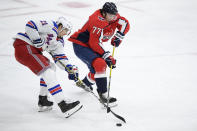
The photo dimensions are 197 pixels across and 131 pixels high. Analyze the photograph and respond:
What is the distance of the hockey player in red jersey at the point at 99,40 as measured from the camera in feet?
8.38

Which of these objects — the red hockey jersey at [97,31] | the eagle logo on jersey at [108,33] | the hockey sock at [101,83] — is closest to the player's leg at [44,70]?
the hockey sock at [101,83]

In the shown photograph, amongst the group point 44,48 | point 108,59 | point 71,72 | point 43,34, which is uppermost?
point 43,34

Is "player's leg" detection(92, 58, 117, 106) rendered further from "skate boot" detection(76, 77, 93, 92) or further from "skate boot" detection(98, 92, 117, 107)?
"skate boot" detection(76, 77, 93, 92)

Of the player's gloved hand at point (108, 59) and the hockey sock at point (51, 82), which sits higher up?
the player's gloved hand at point (108, 59)

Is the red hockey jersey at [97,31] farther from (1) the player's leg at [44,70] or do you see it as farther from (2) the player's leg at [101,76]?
(1) the player's leg at [44,70]

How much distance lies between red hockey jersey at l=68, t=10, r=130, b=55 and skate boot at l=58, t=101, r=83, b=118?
588 mm

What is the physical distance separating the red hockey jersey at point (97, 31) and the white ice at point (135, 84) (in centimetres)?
57

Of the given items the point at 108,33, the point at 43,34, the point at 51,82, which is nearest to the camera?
the point at 51,82

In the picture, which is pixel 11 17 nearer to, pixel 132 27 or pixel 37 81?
pixel 132 27

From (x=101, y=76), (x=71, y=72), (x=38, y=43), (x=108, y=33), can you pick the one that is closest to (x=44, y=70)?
(x=38, y=43)

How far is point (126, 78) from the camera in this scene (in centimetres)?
332

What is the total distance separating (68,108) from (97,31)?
2.47 feet

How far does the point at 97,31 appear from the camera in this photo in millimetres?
2551

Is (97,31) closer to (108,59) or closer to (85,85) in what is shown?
(108,59)
